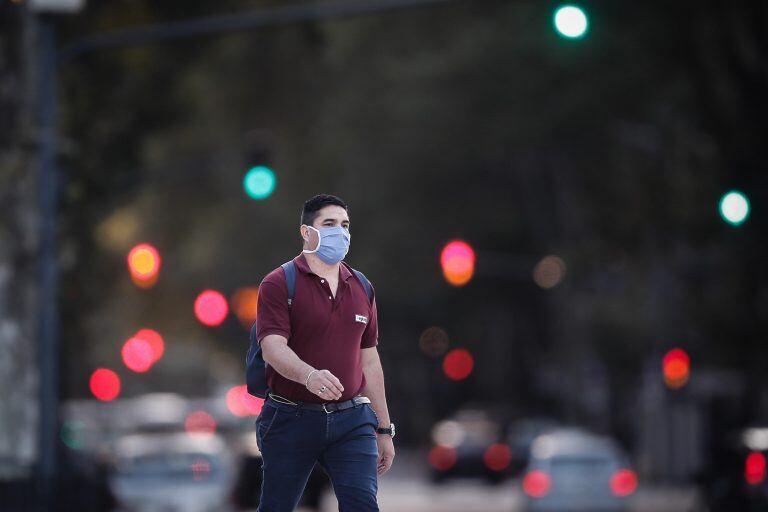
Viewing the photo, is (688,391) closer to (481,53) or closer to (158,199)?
(481,53)

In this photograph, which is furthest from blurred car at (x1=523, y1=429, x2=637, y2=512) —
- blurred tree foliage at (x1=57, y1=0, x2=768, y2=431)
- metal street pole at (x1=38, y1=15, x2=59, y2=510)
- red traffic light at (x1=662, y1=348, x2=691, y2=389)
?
metal street pole at (x1=38, y1=15, x2=59, y2=510)

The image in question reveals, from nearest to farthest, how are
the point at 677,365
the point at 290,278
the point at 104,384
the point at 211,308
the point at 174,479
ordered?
the point at 290,278
the point at 174,479
the point at 677,365
the point at 211,308
the point at 104,384

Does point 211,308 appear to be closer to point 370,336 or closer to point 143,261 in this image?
point 143,261

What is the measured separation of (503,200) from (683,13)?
81.0ft

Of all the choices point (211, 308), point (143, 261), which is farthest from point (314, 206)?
point (211, 308)

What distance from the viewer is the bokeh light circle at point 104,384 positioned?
79.9 m

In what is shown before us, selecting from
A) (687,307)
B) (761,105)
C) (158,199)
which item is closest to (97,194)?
(761,105)

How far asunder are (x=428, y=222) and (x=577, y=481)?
89.6 ft

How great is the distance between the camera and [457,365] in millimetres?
78938

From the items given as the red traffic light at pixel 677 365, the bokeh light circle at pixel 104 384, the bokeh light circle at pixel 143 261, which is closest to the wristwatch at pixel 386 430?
the bokeh light circle at pixel 143 261

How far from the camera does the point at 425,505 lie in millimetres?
36625

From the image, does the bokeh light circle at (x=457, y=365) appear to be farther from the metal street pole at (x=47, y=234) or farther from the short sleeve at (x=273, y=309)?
the short sleeve at (x=273, y=309)

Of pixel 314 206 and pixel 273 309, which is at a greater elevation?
pixel 314 206

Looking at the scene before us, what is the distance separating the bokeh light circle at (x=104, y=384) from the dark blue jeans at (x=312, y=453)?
233 ft
